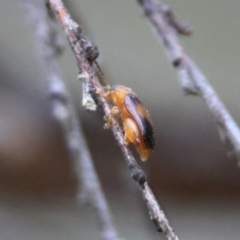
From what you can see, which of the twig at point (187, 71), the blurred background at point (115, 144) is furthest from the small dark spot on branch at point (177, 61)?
the blurred background at point (115, 144)

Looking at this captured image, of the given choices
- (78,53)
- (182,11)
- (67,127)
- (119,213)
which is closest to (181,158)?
(119,213)

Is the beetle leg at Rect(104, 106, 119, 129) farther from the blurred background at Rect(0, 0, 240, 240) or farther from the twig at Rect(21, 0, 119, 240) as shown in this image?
the blurred background at Rect(0, 0, 240, 240)

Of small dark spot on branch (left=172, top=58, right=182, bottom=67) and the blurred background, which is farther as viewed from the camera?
the blurred background

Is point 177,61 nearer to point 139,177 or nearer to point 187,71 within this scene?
point 187,71

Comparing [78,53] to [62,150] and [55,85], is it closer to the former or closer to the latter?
[55,85]

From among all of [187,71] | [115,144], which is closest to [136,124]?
[187,71]

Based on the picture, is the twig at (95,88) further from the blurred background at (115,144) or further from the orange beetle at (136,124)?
the blurred background at (115,144)

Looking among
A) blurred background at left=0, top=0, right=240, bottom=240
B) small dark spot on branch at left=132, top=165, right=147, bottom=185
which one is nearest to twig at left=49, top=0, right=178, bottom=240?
small dark spot on branch at left=132, top=165, right=147, bottom=185
